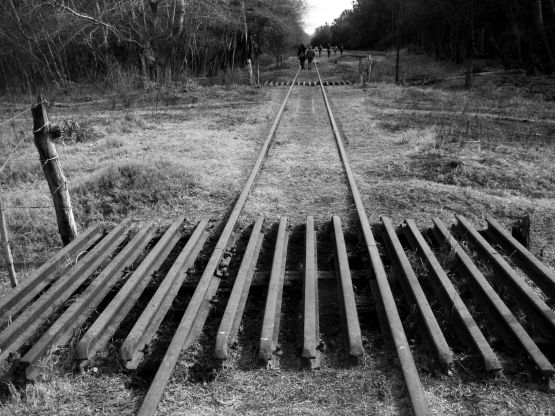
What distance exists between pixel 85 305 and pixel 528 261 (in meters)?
4.10

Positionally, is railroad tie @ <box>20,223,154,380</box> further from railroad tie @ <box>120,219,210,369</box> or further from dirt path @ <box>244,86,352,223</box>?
dirt path @ <box>244,86,352,223</box>

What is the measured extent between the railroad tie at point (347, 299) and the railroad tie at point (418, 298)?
0.49 m

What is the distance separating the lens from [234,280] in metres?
4.53

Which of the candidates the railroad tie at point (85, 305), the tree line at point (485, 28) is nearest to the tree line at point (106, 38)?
the tree line at point (485, 28)

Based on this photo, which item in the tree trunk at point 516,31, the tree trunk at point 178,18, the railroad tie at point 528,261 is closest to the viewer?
the railroad tie at point 528,261

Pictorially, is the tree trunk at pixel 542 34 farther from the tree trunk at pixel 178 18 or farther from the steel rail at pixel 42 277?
the steel rail at pixel 42 277

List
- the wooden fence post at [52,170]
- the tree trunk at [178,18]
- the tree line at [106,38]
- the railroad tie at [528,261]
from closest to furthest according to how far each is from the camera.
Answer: the railroad tie at [528,261]
the wooden fence post at [52,170]
the tree line at [106,38]
the tree trunk at [178,18]

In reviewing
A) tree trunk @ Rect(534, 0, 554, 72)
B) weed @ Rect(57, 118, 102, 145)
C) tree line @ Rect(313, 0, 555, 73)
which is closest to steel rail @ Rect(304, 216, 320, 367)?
weed @ Rect(57, 118, 102, 145)

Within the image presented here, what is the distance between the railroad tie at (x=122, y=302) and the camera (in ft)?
11.2

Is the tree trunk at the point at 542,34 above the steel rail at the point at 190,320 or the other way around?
above

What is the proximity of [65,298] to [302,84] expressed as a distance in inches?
892

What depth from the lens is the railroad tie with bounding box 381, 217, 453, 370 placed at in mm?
3191

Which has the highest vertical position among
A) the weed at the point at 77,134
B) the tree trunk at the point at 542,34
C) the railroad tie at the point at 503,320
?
the tree trunk at the point at 542,34

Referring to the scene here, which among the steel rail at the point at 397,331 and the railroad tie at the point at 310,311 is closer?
the steel rail at the point at 397,331
